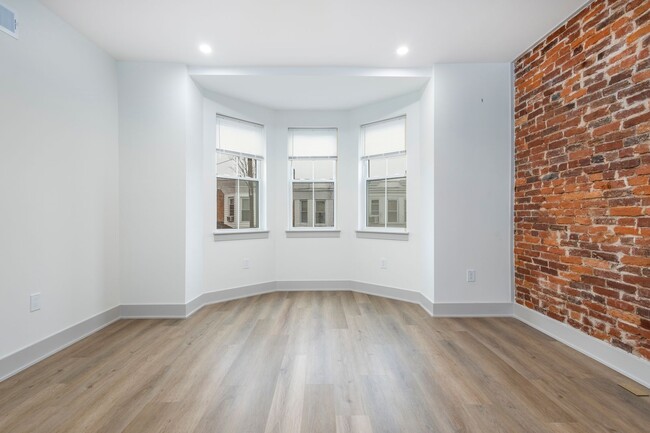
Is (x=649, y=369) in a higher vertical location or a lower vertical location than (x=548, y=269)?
lower

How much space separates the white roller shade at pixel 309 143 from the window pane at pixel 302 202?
18.4 inches

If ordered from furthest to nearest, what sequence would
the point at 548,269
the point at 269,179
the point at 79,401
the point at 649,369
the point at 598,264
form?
the point at 269,179, the point at 548,269, the point at 598,264, the point at 649,369, the point at 79,401

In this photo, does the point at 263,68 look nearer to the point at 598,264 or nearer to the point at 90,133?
the point at 90,133

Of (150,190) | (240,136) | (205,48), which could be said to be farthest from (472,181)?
(150,190)

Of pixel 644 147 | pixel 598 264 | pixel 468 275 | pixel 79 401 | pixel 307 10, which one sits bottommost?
pixel 79 401

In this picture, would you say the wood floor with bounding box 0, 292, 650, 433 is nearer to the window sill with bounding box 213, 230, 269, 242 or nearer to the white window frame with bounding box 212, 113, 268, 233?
the window sill with bounding box 213, 230, 269, 242

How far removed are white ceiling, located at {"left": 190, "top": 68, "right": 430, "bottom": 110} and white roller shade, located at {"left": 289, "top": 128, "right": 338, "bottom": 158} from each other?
0.44m

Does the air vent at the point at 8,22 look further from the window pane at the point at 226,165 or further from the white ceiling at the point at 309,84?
the window pane at the point at 226,165

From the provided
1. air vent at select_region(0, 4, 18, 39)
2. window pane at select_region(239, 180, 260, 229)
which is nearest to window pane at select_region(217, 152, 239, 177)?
window pane at select_region(239, 180, 260, 229)

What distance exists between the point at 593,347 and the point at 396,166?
2776 mm

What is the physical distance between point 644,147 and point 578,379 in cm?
164

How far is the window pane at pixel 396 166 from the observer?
4238mm

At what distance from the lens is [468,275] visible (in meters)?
3.52

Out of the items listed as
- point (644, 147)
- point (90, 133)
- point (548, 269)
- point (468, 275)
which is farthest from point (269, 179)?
point (644, 147)
